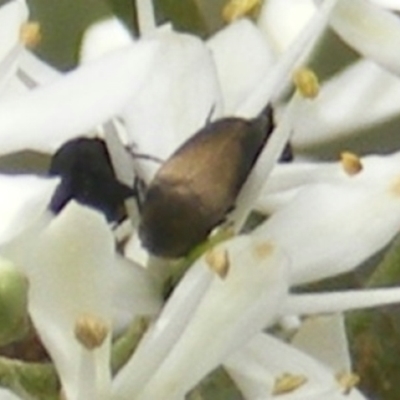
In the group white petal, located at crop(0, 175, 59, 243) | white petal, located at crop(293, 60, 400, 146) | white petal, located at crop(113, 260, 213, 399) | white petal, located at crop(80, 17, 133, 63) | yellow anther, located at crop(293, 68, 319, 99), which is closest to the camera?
white petal, located at crop(0, 175, 59, 243)

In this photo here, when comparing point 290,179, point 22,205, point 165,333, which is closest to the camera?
point 22,205

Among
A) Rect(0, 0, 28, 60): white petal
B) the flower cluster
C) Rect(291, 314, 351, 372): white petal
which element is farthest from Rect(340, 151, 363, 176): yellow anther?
Rect(0, 0, 28, 60): white petal

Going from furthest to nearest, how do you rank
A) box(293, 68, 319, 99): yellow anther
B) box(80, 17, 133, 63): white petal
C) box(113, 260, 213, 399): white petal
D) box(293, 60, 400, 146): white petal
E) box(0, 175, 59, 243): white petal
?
1. box(80, 17, 133, 63): white petal
2. box(293, 60, 400, 146): white petal
3. box(293, 68, 319, 99): yellow anther
4. box(113, 260, 213, 399): white petal
5. box(0, 175, 59, 243): white petal

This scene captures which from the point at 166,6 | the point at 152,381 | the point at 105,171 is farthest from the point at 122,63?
the point at 166,6

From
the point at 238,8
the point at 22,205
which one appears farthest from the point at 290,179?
the point at 22,205

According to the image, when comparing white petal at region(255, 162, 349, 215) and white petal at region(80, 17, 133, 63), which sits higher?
white petal at region(80, 17, 133, 63)

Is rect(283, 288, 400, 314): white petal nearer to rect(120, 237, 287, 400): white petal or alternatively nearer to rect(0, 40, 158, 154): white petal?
rect(120, 237, 287, 400): white petal

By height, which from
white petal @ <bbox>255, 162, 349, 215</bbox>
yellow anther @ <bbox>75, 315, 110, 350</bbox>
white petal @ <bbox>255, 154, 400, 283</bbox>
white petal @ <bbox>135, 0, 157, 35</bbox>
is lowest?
white petal @ <bbox>255, 154, 400, 283</bbox>

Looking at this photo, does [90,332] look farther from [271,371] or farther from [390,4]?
[390,4]
